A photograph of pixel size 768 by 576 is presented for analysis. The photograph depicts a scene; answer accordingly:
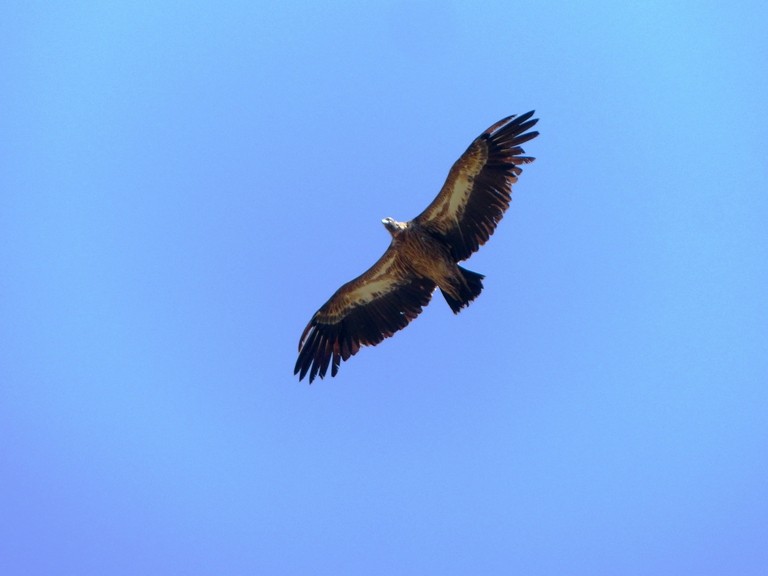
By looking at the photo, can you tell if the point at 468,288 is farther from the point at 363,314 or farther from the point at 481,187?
the point at 363,314

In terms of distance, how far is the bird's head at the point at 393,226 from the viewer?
54.5ft

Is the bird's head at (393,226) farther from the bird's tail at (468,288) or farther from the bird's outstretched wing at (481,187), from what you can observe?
the bird's tail at (468,288)

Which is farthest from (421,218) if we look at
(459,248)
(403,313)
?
(403,313)

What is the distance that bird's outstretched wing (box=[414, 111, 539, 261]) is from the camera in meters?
16.1

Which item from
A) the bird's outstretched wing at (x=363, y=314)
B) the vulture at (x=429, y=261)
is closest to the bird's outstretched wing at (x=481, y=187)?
the vulture at (x=429, y=261)

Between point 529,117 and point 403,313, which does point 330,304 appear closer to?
point 403,313

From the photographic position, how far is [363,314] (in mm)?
17812

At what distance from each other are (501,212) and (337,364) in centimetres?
449

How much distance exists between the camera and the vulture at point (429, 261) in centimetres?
1612

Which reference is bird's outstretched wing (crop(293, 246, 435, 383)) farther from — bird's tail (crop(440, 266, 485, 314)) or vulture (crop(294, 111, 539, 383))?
bird's tail (crop(440, 266, 485, 314))

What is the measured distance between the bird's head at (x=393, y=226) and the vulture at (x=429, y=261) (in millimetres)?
19

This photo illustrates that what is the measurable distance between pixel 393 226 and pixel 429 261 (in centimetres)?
94

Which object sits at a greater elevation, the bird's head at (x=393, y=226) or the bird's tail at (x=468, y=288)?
the bird's head at (x=393, y=226)

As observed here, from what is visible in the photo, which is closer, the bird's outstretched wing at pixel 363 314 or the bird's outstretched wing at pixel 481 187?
the bird's outstretched wing at pixel 481 187
